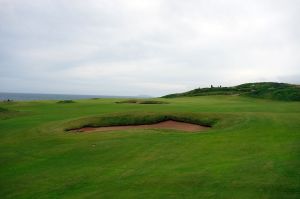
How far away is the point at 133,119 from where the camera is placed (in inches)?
1334

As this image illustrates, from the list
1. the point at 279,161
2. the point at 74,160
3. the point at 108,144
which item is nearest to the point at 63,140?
the point at 108,144

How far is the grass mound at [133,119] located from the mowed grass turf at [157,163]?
401cm

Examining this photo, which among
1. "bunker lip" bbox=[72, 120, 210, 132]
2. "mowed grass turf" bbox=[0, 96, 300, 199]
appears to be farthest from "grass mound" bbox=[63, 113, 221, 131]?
"mowed grass turf" bbox=[0, 96, 300, 199]

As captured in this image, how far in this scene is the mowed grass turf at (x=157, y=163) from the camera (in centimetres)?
1421

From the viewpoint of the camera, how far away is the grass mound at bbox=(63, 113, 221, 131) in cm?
3241

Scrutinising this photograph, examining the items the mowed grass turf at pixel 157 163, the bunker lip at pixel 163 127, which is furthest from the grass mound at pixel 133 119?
the mowed grass turf at pixel 157 163

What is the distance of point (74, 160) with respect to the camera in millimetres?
20531

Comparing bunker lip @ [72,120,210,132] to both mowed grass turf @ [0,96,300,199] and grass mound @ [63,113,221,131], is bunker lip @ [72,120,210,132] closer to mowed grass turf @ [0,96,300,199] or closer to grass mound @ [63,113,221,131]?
grass mound @ [63,113,221,131]

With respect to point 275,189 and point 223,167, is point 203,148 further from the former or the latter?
point 275,189

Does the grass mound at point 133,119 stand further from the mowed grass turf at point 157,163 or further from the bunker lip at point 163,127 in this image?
the mowed grass turf at point 157,163

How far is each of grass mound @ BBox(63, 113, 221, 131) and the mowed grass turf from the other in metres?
4.01

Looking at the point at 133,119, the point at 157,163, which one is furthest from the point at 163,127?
the point at 157,163

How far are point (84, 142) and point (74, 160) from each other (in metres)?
4.60

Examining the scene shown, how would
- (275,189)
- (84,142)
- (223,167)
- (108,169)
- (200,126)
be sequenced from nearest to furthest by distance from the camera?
1. (275,189)
2. (223,167)
3. (108,169)
4. (84,142)
5. (200,126)
